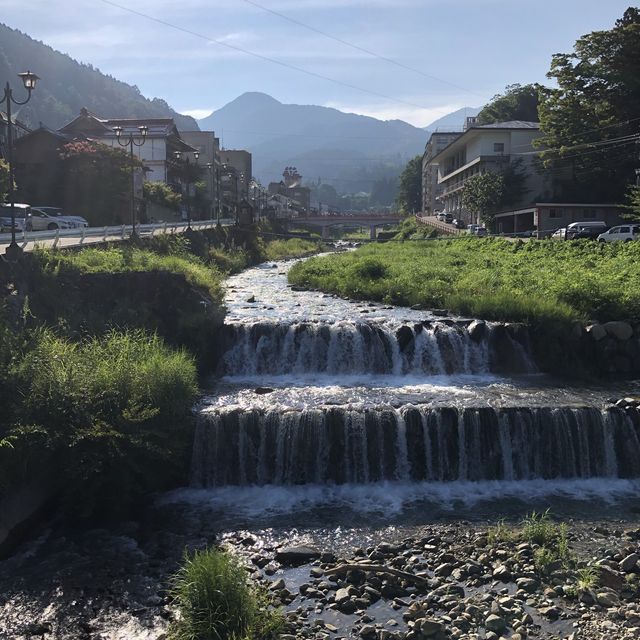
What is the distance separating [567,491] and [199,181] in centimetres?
7540

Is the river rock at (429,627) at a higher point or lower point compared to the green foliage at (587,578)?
lower

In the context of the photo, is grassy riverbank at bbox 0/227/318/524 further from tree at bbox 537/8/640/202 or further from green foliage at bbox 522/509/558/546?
tree at bbox 537/8/640/202

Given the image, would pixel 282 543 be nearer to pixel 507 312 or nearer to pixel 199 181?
pixel 507 312

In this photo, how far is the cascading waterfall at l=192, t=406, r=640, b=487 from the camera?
45.5 ft

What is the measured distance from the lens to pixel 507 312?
21734 millimetres

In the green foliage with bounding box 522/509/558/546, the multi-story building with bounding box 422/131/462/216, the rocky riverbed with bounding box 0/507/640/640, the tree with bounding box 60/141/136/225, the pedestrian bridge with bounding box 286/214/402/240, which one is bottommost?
the rocky riverbed with bounding box 0/507/640/640

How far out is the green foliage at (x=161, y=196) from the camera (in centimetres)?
5833

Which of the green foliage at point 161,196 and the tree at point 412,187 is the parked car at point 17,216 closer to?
the green foliage at point 161,196

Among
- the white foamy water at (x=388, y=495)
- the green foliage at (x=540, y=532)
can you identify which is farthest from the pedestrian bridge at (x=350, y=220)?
the green foliage at (x=540, y=532)

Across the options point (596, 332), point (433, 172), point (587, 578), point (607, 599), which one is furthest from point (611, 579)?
point (433, 172)

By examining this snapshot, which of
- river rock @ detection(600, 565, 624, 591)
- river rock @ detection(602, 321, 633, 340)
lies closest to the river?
river rock @ detection(600, 565, 624, 591)

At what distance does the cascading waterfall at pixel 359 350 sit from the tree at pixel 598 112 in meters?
37.0

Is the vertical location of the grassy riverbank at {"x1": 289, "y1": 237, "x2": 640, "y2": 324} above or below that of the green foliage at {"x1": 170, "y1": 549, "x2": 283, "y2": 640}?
above

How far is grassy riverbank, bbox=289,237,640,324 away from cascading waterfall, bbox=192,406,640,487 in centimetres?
699
